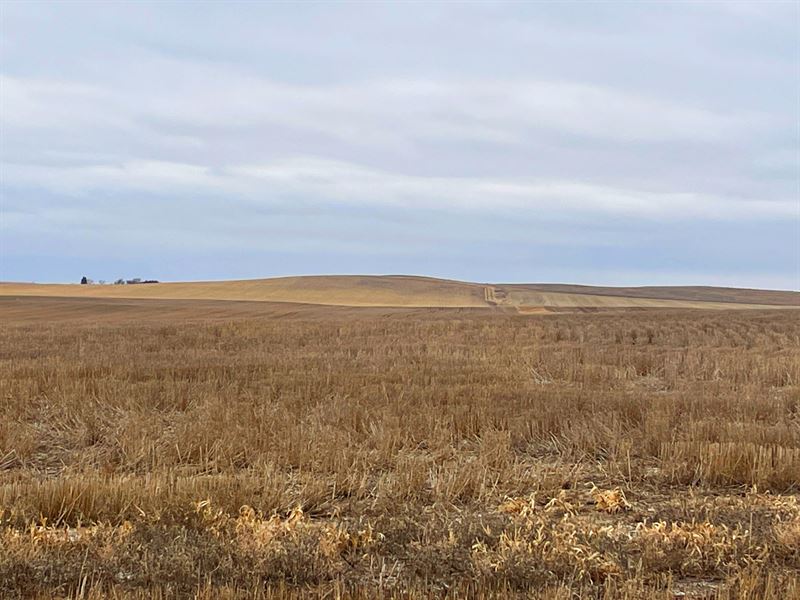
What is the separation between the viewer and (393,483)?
6.72 metres

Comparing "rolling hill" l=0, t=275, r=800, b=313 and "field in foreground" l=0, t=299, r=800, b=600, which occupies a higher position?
"rolling hill" l=0, t=275, r=800, b=313

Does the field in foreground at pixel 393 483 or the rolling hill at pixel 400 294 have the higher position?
the rolling hill at pixel 400 294

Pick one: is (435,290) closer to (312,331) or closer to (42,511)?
(312,331)

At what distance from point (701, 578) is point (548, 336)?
2372cm

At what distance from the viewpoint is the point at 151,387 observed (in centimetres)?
1283

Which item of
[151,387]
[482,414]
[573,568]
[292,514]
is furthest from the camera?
[151,387]

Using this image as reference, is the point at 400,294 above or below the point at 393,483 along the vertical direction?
above

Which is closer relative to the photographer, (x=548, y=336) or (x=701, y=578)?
(x=701, y=578)

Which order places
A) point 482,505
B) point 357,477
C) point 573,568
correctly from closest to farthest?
point 573,568 < point 482,505 < point 357,477

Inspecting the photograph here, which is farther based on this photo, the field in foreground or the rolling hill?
the rolling hill

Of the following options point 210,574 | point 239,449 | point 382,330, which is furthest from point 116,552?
point 382,330

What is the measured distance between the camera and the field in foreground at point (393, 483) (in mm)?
4660

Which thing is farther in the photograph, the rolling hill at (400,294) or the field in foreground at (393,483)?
the rolling hill at (400,294)

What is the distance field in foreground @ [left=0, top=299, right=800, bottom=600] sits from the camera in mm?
4660
